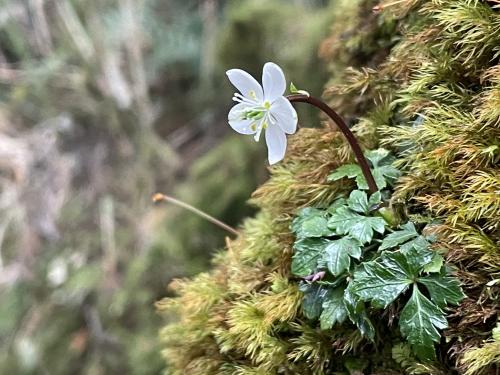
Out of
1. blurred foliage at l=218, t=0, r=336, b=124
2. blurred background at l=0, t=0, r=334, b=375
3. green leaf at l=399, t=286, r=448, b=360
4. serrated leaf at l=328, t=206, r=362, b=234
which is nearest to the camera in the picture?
green leaf at l=399, t=286, r=448, b=360

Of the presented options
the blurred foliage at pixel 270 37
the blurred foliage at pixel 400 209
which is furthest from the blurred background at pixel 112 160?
the blurred foliage at pixel 400 209

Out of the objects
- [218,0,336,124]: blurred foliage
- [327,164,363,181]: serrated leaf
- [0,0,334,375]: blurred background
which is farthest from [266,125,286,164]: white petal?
[218,0,336,124]: blurred foliage

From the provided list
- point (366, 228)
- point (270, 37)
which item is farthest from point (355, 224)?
point (270, 37)

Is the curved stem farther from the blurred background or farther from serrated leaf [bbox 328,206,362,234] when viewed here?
the blurred background

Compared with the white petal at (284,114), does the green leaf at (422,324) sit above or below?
below

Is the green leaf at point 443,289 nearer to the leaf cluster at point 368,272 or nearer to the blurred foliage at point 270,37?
the leaf cluster at point 368,272

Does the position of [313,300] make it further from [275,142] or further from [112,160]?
[112,160]
